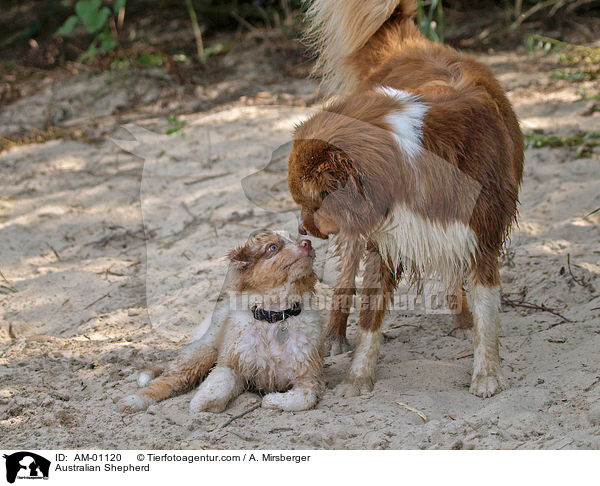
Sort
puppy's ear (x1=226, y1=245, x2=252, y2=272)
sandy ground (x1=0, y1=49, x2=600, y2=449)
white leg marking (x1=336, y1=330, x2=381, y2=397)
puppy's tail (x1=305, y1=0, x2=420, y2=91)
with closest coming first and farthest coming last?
sandy ground (x1=0, y1=49, x2=600, y2=449) → white leg marking (x1=336, y1=330, x2=381, y2=397) → puppy's ear (x1=226, y1=245, x2=252, y2=272) → puppy's tail (x1=305, y1=0, x2=420, y2=91)

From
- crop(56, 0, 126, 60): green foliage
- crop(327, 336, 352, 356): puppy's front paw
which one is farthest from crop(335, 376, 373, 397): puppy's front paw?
crop(56, 0, 126, 60): green foliage

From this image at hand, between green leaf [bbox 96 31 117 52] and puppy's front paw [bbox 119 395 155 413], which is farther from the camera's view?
green leaf [bbox 96 31 117 52]

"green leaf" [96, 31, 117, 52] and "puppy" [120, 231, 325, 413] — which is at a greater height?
"green leaf" [96, 31, 117, 52]

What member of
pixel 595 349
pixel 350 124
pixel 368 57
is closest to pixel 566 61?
pixel 368 57

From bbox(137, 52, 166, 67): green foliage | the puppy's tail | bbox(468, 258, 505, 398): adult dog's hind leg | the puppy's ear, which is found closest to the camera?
bbox(468, 258, 505, 398): adult dog's hind leg

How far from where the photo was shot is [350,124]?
3141 mm

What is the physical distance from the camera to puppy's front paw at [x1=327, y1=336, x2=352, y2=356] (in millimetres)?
4418

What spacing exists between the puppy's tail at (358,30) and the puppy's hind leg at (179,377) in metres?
2.17

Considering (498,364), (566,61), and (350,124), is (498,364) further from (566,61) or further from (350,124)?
(566,61)

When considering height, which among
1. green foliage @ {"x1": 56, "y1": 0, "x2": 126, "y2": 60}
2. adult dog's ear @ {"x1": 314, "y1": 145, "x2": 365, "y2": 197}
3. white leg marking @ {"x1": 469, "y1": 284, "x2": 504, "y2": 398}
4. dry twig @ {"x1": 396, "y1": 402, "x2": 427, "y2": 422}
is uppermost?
green foliage @ {"x1": 56, "y1": 0, "x2": 126, "y2": 60}

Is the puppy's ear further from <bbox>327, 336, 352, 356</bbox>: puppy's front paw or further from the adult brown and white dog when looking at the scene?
<bbox>327, 336, 352, 356</bbox>: puppy's front paw

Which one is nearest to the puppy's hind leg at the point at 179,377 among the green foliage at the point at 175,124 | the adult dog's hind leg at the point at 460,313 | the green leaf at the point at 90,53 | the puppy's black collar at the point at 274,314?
the puppy's black collar at the point at 274,314

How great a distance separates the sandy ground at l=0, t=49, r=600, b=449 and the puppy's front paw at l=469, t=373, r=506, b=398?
0.19 ft
